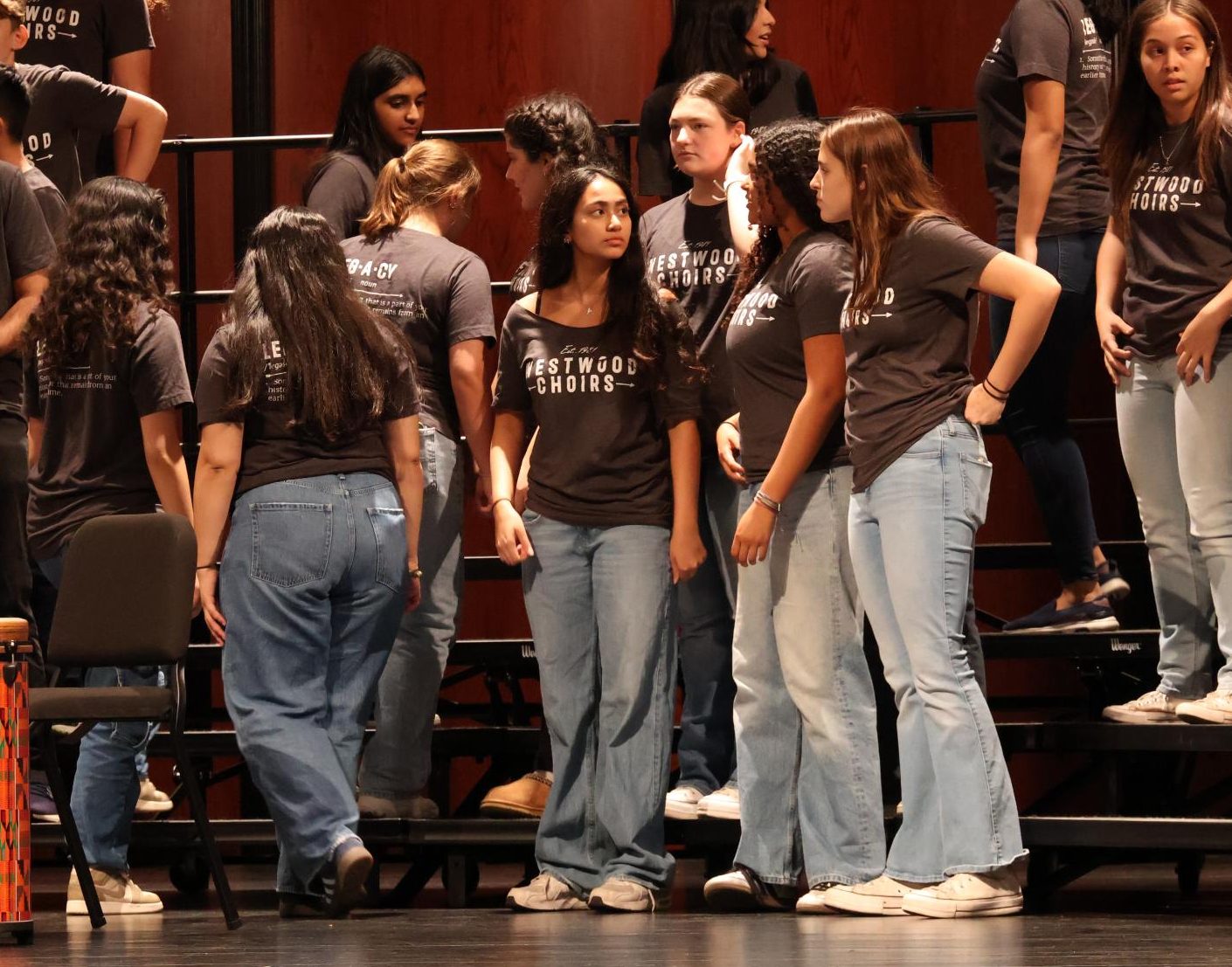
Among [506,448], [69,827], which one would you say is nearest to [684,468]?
[506,448]

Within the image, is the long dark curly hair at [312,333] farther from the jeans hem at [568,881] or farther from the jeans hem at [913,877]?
the jeans hem at [913,877]

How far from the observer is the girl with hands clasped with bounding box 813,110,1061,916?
3.66 metres

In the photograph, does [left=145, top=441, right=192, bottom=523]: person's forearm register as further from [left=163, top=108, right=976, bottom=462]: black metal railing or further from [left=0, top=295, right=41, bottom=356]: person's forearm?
[left=163, top=108, right=976, bottom=462]: black metal railing

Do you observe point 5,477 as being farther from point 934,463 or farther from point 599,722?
point 934,463

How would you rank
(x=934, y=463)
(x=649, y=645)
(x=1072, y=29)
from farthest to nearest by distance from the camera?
(x=1072, y=29) < (x=649, y=645) < (x=934, y=463)

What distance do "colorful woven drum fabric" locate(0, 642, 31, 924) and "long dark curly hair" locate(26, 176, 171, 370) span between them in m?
0.96

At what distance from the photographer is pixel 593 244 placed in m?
4.15

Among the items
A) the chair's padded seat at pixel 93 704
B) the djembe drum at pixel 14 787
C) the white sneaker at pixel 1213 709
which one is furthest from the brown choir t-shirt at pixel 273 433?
the white sneaker at pixel 1213 709

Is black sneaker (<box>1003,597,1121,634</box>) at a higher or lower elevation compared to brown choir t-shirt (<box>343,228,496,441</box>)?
lower

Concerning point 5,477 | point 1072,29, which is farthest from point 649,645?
point 1072,29

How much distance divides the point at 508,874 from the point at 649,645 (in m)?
2.14

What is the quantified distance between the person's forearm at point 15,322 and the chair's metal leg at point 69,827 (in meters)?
0.96

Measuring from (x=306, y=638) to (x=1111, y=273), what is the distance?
206cm

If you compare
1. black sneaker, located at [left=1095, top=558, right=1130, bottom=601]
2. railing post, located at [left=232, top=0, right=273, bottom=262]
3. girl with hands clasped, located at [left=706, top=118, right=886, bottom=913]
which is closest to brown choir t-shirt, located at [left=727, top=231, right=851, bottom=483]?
girl with hands clasped, located at [left=706, top=118, right=886, bottom=913]
